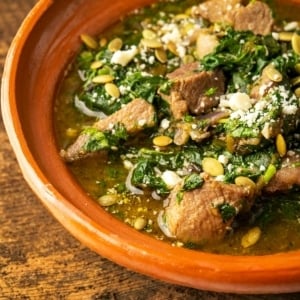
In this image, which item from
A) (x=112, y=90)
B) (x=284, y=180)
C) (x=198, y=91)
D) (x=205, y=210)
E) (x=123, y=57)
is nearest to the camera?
(x=205, y=210)

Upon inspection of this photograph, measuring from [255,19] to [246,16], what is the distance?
45 mm

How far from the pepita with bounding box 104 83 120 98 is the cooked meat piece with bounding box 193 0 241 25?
2.11 ft

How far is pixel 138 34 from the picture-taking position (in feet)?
12.1

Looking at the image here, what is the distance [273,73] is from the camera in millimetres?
3172

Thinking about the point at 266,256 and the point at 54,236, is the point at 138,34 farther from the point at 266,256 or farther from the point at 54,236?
the point at 266,256

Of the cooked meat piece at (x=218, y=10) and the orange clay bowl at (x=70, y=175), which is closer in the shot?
the orange clay bowl at (x=70, y=175)

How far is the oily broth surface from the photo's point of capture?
2918 millimetres

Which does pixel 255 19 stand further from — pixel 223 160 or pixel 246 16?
pixel 223 160

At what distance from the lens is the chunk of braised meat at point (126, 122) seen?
319 centimetres

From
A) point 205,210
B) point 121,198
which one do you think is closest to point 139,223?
point 121,198

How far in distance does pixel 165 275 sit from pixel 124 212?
38 centimetres

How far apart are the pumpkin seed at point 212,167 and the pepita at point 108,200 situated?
15.3 inches

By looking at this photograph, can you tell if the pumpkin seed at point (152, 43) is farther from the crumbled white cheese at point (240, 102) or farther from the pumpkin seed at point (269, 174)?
the pumpkin seed at point (269, 174)

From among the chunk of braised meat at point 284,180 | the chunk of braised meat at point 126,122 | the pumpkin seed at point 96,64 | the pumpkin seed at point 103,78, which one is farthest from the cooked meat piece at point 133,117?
the chunk of braised meat at point 284,180
